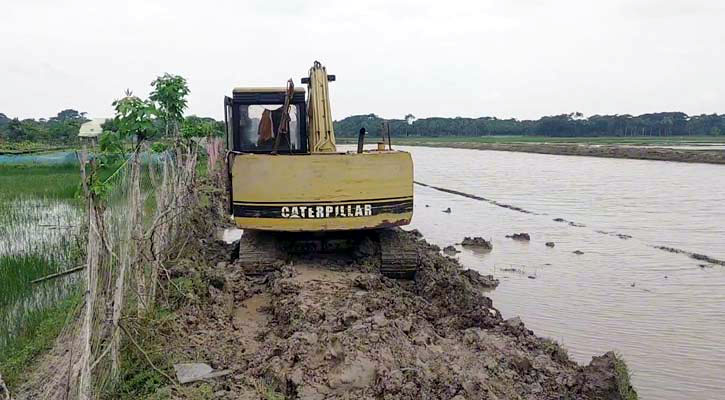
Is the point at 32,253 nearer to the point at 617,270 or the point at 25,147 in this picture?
the point at 617,270

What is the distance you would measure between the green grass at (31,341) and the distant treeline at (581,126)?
233ft

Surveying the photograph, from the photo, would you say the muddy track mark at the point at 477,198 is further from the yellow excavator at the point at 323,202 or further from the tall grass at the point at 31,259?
the tall grass at the point at 31,259

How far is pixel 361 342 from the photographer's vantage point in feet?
16.5

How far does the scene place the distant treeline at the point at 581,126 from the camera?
88.7 m

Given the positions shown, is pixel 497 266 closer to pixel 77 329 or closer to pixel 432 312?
pixel 432 312

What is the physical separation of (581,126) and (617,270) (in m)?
89.2

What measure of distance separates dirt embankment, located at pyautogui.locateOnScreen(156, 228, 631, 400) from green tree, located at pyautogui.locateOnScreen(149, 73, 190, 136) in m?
2.25

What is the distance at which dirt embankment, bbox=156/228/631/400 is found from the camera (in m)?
4.55

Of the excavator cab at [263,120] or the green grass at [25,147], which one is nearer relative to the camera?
the excavator cab at [263,120]

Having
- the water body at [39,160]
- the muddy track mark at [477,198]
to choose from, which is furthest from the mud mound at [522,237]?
the water body at [39,160]

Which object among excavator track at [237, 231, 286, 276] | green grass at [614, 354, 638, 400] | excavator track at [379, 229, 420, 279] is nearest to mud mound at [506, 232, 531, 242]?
excavator track at [379, 229, 420, 279]

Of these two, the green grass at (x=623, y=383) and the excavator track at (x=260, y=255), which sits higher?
the excavator track at (x=260, y=255)

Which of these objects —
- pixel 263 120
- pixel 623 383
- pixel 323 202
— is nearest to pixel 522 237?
pixel 263 120

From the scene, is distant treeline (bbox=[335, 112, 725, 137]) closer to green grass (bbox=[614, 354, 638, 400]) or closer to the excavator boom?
the excavator boom
